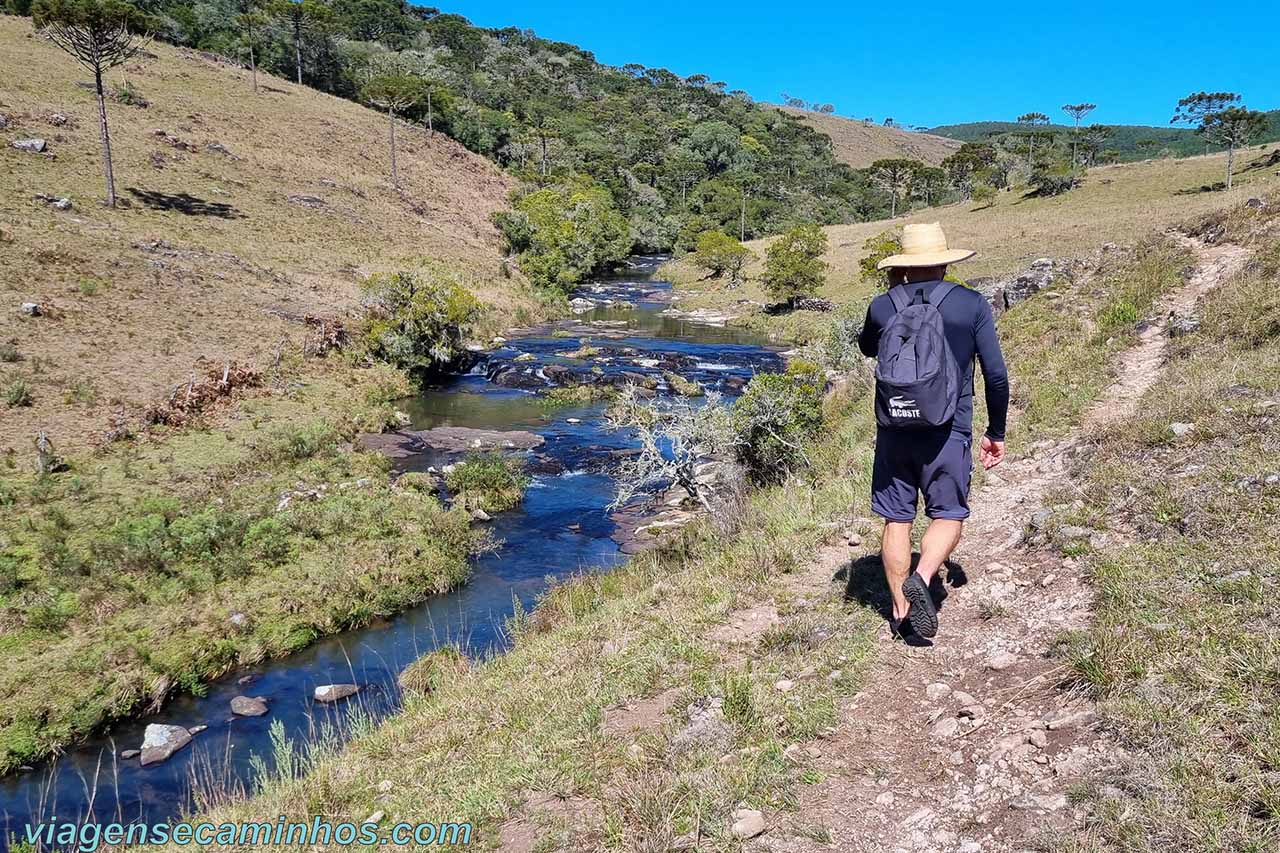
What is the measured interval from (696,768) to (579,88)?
190943mm

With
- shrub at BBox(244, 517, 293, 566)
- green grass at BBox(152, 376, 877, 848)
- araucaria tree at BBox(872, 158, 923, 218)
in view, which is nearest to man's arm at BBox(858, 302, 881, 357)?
green grass at BBox(152, 376, 877, 848)

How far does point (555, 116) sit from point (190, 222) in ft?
350

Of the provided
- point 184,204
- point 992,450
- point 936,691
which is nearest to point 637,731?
point 936,691

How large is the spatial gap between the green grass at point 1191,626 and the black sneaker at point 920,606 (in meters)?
0.84

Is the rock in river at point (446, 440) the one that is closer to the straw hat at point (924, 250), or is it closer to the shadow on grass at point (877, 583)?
the shadow on grass at point (877, 583)

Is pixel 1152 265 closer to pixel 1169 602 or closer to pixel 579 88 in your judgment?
pixel 1169 602

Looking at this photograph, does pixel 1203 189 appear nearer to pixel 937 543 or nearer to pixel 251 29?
pixel 937 543

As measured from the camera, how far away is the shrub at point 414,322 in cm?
2994

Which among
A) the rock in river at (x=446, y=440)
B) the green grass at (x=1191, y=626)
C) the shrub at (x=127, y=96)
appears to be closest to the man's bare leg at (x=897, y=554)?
the green grass at (x=1191, y=626)

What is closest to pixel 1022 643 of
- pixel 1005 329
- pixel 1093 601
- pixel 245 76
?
pixel 1093 601

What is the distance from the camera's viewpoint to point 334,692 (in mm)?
10578

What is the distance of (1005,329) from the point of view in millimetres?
17672

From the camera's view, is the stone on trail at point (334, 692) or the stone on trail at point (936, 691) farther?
the stone on trail at point (334, 692)

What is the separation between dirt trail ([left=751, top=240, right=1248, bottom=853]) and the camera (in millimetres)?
3621
